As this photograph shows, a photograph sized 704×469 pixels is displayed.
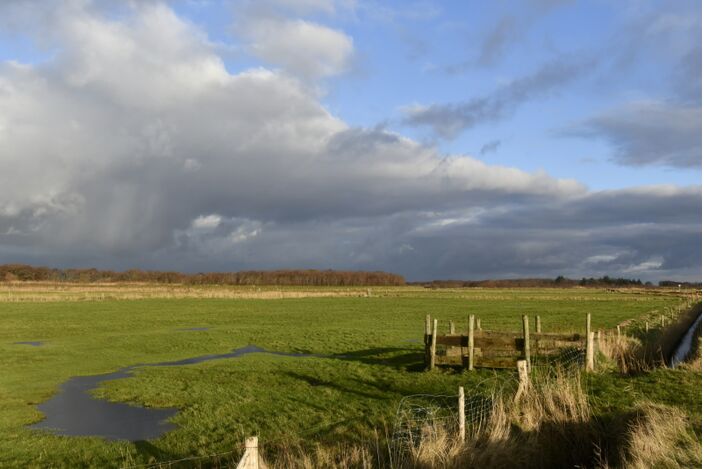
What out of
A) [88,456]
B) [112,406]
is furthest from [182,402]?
[88,456]

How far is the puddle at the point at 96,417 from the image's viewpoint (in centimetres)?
1596

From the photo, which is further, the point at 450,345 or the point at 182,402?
the point at 450,345

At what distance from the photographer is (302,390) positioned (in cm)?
2023


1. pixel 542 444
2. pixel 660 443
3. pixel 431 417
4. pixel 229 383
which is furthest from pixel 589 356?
pixel 229 383

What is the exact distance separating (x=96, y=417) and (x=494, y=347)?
14.6m

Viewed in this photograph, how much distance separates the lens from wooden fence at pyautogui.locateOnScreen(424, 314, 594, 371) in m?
22.1

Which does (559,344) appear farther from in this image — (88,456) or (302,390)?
(88,456)

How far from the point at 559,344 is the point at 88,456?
58.9 ft

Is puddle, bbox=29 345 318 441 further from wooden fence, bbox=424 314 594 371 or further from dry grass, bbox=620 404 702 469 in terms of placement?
dry grass, bbox=620 404 702 469

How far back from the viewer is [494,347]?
22453mm

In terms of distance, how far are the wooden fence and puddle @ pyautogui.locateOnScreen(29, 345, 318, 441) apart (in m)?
10.7

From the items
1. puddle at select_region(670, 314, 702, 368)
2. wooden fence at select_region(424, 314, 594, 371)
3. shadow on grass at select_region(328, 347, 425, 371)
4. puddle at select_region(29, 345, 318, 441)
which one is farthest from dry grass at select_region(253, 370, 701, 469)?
puddle at select_region(670, 314, 702, 368)

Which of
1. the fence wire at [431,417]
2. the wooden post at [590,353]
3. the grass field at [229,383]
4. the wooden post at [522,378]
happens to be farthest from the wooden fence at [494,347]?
the wooden post at [522,378]

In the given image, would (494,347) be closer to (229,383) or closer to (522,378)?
(522,378)
